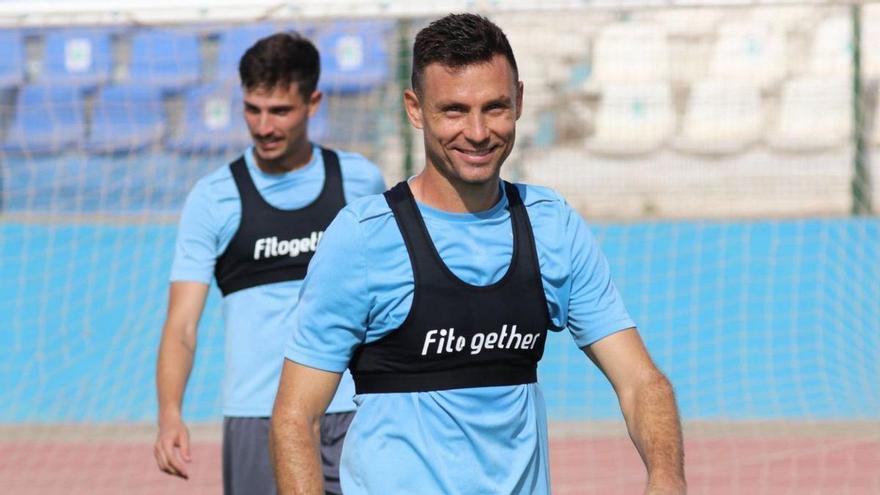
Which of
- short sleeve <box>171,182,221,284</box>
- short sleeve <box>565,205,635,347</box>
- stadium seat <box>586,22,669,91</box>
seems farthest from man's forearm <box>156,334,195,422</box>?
stadium seat <box>586,22,669,91</box>

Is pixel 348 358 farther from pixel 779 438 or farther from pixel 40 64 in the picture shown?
pixel 40 64

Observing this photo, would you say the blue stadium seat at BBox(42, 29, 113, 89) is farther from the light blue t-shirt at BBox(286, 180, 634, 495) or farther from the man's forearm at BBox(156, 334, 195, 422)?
the light blue t-shirt at BBox(286, 180, 634, 495)

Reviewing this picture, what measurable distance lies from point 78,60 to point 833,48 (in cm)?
509

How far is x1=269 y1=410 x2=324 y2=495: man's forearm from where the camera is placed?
277 cm

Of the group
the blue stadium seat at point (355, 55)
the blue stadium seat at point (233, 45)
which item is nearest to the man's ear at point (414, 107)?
the blue stadium seat at point (355, 55)

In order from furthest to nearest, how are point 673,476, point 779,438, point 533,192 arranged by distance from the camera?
1. point 779,438
2. point 533,192
3. point 673,476

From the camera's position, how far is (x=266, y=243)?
474 centimetres

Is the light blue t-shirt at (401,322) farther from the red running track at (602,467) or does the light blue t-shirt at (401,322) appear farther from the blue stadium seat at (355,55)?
the blue stadium seat at (355,55)

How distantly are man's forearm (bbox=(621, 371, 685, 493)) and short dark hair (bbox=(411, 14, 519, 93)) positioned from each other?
27.4 inches

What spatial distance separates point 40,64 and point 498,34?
25.4ft

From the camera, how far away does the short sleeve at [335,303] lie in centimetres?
282

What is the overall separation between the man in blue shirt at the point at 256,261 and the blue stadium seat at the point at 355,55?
166 inches

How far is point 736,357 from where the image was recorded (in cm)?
979

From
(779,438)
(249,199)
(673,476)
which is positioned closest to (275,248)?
(249,199)
